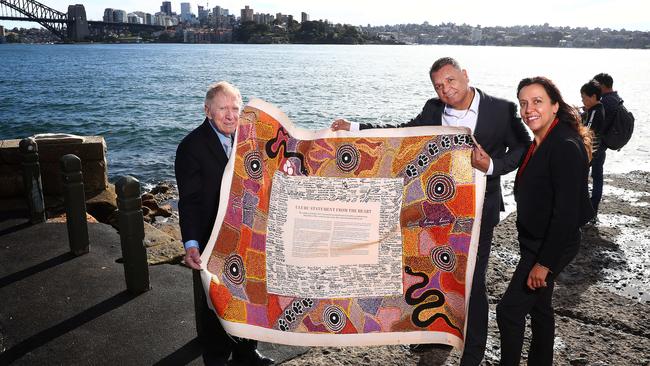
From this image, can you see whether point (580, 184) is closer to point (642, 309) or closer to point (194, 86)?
point (642, 309)

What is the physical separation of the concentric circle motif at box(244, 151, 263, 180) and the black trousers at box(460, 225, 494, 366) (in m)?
1.58

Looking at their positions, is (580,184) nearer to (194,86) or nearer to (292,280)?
(292,280)

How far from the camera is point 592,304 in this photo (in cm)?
508

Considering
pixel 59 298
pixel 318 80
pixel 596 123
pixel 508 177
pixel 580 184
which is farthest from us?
pixel 318 80

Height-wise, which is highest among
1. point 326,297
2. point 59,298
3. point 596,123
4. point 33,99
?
point 596,123

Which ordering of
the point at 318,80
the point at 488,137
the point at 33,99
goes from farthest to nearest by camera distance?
the point at 318,80 < the point at 33,99 < the point at 488,137

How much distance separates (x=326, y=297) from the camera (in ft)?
10.7

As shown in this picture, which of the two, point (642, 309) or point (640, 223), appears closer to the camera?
point (642, 309)

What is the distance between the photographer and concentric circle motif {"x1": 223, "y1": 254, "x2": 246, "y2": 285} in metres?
3.23

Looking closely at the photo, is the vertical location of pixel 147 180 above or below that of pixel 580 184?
below

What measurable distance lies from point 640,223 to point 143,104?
36119 millimetres

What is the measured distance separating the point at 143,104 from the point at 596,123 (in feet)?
118

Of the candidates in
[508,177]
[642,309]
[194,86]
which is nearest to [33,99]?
[194,86]

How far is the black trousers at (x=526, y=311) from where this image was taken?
3305 mm
